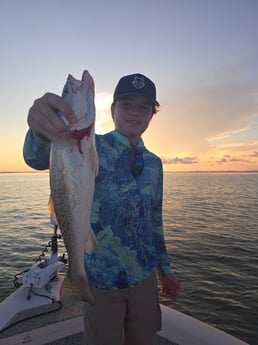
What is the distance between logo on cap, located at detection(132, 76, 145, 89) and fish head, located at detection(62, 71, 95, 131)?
0.95 metres

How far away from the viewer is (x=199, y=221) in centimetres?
2442

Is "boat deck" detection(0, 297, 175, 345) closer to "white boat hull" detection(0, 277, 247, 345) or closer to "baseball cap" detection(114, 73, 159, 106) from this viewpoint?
"white boat hull" detection(0, 277, 247, 345)

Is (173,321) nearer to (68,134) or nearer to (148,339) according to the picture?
(148,339)

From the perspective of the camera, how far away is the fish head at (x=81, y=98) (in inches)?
90.4

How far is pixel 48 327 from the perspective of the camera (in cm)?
558

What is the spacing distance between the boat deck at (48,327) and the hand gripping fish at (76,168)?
3.77 m

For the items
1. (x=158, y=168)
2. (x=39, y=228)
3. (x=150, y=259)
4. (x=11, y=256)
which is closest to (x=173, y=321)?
(x=150, y=259)

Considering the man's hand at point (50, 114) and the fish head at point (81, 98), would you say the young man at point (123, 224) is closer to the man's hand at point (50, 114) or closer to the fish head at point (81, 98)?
the man's hand at point (50, 114)

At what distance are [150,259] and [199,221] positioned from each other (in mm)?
22210

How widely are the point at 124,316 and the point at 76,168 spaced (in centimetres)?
172

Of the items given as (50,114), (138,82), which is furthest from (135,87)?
(50,114)

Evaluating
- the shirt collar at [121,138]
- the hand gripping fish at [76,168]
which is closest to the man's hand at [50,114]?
the hand gripping fish at [76,168]

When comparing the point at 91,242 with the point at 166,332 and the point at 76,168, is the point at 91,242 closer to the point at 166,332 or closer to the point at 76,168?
the point at 76,168

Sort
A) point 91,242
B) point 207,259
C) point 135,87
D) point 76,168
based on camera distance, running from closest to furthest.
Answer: point 76,168, point 91,242, point 135,87, point 207,259
